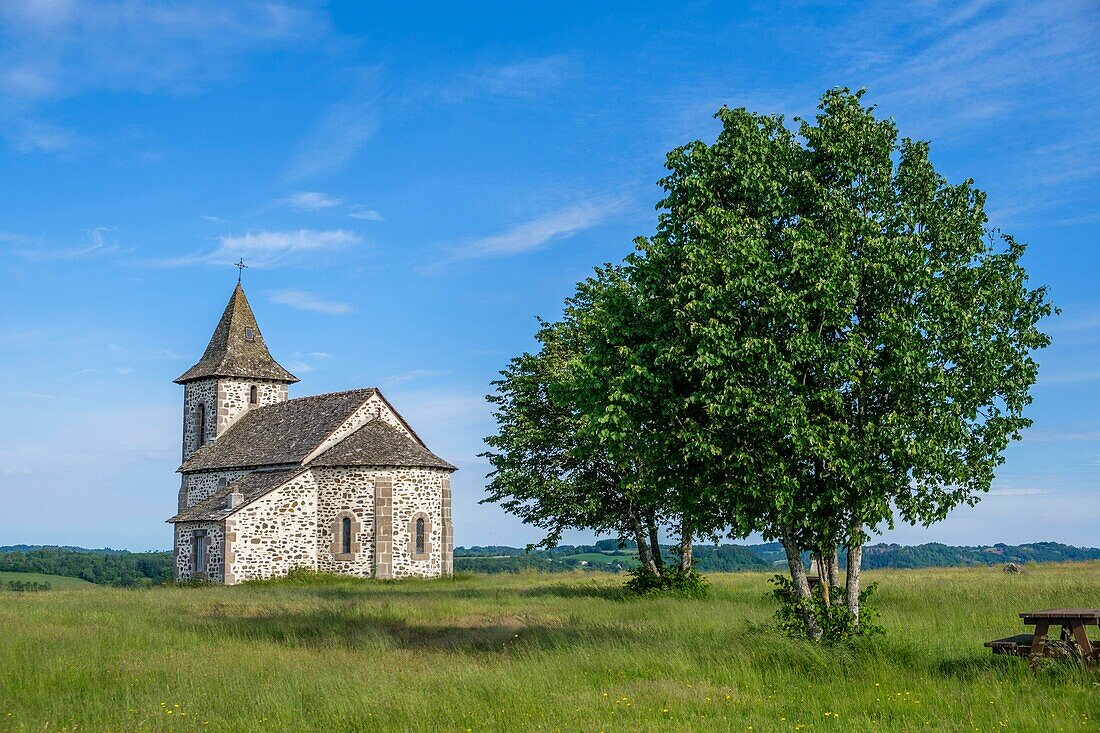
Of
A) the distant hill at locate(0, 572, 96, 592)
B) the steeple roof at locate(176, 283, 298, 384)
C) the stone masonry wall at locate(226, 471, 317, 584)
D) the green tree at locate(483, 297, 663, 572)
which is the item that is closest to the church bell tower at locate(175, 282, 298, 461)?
the steeple roof at locate(176, 283, 298, 384)

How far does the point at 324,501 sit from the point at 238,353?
1397 cm

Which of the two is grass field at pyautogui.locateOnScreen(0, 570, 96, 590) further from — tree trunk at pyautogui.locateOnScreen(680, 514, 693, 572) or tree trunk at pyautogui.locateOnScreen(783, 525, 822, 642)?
tree trunk at pyautogui.locateOnScreen(783, 525, 822, 642)

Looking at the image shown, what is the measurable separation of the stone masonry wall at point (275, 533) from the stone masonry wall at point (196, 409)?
10.6m

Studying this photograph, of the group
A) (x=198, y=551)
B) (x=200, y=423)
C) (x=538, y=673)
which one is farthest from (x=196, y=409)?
(x=538, y=673)

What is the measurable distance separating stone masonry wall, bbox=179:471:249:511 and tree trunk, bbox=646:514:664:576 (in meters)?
24.4

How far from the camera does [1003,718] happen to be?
10.8 meters

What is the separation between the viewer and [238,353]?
171 feet

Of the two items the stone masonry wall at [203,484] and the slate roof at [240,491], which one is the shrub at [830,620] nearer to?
the slate roof at [240,491]

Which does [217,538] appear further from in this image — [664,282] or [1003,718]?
[1003,718]

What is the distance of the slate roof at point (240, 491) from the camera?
1641 inches

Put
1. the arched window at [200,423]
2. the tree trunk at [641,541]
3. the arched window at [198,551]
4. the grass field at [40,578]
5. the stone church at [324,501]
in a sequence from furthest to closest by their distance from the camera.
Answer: the grass field at [40,578]
the arched window at [200,423]
the arched window at [198,551]
the stone church at [324,501]
the tree trunk at [641,541]

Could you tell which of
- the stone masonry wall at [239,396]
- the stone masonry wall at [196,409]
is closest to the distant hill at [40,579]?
the stone masonry wall at [196,409]

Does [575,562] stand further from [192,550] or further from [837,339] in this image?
[837,339]

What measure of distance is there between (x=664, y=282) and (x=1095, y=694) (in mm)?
8998
